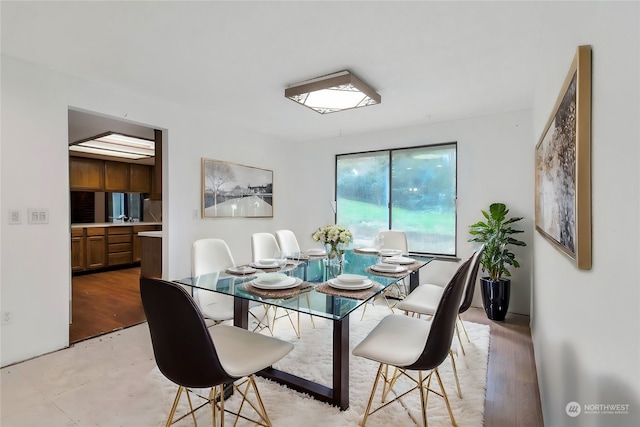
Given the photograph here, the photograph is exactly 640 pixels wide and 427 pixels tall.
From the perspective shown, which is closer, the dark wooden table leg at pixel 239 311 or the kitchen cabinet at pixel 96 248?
the dark wooden table leg at pixel 239 311

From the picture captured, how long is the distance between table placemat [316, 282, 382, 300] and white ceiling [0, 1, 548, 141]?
1.65m

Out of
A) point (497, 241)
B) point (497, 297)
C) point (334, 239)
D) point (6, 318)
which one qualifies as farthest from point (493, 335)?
point (6, 318)

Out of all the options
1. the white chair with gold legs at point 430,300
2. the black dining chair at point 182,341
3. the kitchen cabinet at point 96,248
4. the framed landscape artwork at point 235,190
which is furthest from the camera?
the kitchen cabinet at point 96,248

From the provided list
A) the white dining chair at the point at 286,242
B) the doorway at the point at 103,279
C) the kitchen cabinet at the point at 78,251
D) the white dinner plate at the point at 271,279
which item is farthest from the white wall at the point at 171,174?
the kitchen cabinet at the point at 78,251

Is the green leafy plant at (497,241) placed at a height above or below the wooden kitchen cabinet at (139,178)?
below

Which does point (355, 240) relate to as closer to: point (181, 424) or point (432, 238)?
point (432, 238)

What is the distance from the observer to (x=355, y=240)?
4.84m

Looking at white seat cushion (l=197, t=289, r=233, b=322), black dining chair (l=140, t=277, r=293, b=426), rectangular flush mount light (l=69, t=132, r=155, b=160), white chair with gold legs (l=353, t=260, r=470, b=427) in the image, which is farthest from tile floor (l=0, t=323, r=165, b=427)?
rectangular flush mount light (l=69, t=132, r=155, b=160)

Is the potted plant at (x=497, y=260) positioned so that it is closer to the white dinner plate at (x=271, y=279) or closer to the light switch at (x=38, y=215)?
the white dinner plate at (x=271, y=279)

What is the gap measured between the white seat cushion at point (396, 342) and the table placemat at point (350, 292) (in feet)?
0.83

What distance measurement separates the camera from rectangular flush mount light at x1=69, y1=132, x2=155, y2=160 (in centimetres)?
462

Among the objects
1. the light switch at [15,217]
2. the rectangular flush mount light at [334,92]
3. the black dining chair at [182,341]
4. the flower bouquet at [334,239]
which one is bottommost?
the black dining chair at [182,341]

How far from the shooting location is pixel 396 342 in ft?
5.78

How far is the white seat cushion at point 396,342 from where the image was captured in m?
1.60
